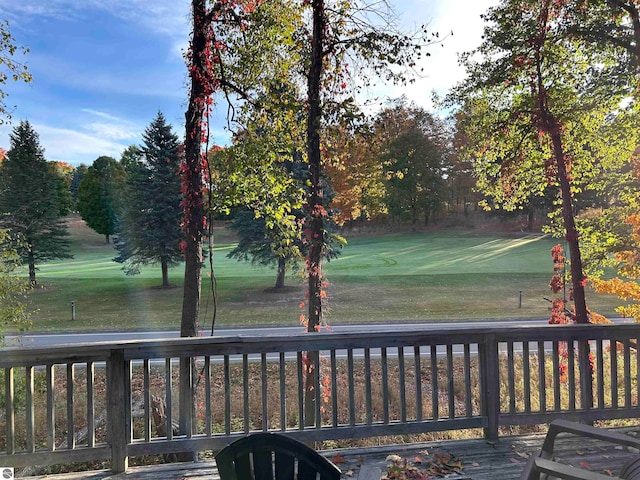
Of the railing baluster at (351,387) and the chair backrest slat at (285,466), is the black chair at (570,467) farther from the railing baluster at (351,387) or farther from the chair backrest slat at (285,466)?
the railing baluster at (351,387)

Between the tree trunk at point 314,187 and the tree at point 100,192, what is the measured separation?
55.3 ft

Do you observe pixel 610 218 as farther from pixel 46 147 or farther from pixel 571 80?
pixel 46 147

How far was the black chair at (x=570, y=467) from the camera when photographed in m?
1.52

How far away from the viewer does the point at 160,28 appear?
19.5ft

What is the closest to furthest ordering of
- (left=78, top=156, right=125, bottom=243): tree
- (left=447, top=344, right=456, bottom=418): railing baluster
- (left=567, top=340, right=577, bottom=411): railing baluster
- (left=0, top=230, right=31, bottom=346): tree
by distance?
(left=447, top=344, right=456, bottom=418): railing baluster
(left=567, top=340, right=577, bottom=411): railing baluster
(left=0, top=230, right=31, bottom=346): tree
(left=78, top=156, right=125, bottom=243): tree

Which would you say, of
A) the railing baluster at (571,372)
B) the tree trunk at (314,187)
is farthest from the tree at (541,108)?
the railing baluster at (571,372)

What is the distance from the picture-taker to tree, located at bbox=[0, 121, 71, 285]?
13734 mm

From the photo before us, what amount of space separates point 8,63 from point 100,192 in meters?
Answer: 21.4

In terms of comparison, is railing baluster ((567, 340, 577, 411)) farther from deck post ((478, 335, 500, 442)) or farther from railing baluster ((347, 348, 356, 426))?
railing baluster ((347, 348, 356, 426))

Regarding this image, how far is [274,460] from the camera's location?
1530mm

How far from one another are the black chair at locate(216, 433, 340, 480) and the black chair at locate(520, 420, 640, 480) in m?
0.83

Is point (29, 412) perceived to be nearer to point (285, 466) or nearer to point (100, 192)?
point (285, 466)

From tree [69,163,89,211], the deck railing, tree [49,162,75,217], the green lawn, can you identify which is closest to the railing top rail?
the deck railing

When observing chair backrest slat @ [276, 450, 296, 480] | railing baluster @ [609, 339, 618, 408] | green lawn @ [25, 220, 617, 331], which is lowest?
green lawn @ [25, 220, 617, 331]
